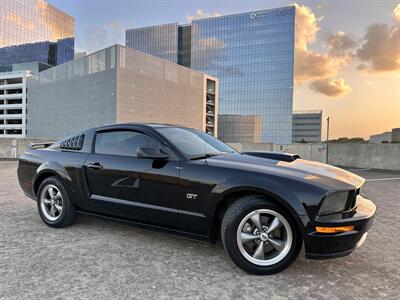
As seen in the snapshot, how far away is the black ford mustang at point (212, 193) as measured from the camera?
266 cm

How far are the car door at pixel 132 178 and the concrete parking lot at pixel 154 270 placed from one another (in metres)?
0.45

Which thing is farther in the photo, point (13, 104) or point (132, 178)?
point (13, 104)

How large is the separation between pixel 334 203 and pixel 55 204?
141 inches

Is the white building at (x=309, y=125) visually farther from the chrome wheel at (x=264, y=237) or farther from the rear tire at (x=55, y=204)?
the chrome wheel at (x=264, y=237)

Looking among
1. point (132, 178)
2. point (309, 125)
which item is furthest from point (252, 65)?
point (132, 178)

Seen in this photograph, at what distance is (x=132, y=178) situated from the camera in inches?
137

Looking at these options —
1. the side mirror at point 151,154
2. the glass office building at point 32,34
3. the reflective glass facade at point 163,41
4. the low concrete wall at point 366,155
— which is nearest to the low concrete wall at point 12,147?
the side mirror at point 151,154

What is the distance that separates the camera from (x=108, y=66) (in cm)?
5475

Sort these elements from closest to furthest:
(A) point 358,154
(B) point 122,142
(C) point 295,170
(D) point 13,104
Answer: (C) point 295,170 → (B) point 122,142 → (A) point 358,154 → (D) point 13,104

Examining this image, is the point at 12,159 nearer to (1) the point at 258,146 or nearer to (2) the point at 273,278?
(1) the point at 258,146

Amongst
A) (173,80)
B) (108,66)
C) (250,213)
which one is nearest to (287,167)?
(250,213)

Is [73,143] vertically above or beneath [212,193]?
above

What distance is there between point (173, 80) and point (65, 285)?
224ft

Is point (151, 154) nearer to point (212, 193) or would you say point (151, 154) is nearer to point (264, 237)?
point (212, 193)
